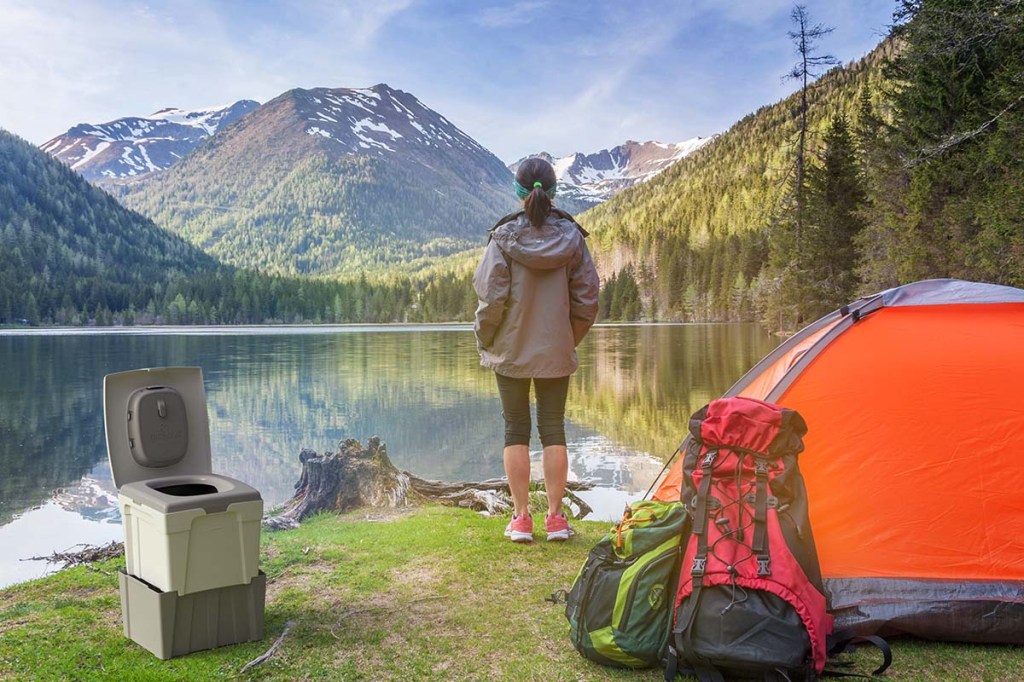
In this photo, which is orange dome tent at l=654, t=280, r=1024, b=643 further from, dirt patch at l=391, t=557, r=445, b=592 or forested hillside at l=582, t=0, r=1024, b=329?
forested hillside at l=582, t=0, r=1024, b=329

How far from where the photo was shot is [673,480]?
521 centimetres

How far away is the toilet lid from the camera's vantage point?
4098 millimetres

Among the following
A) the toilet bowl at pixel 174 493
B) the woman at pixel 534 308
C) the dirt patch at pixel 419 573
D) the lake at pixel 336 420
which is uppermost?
the woman at pixel 534 308

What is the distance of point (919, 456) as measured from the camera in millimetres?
4340

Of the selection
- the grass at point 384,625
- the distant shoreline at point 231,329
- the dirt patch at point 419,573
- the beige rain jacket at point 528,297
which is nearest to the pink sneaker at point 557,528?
the grass at point 384,625

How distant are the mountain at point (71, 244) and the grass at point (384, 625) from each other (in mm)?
107314

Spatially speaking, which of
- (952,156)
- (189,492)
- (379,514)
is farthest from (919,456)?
(952,156)

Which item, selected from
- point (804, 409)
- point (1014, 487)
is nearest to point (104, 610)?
point (804, 409)

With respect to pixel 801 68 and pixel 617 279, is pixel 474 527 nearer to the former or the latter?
pixel 801 68

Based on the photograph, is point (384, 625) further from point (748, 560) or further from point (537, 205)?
point (537, 205)

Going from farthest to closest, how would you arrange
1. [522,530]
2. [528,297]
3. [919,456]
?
[522,530]
[528,297]
[919,456]

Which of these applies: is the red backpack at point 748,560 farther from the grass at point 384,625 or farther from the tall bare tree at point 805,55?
the tall bare tree at point 805,55

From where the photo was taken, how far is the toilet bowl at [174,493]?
11.7 feet

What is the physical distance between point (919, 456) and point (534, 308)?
2.72 meters
